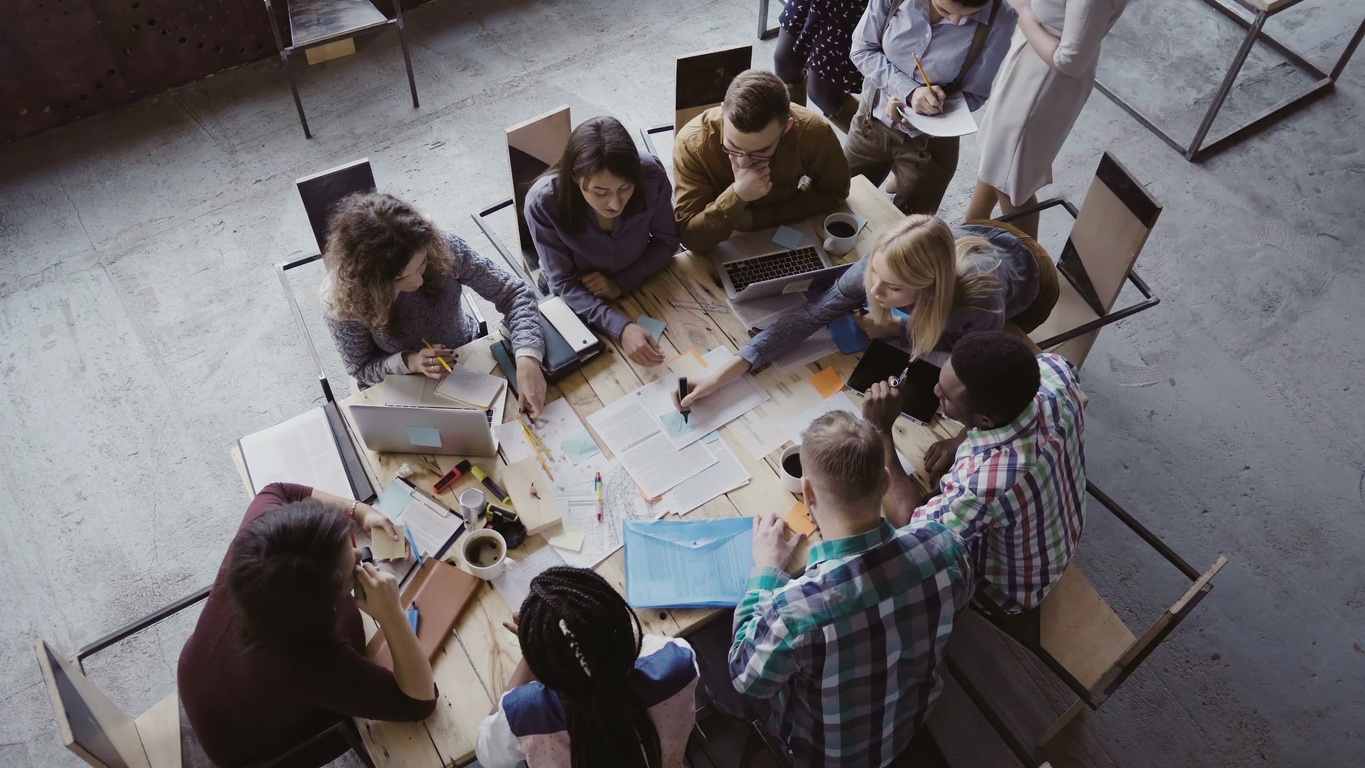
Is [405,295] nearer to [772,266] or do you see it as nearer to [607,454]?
[607,454]

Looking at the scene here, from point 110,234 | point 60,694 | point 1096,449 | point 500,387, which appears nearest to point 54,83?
point 110,234

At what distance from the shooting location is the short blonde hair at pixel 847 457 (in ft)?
6.32

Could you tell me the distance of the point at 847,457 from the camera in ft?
6.36

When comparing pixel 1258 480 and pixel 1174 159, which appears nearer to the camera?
pixel 1258 480

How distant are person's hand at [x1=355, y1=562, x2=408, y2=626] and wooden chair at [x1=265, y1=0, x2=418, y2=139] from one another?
315 centimetres

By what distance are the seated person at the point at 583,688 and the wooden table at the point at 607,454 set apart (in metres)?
0.14

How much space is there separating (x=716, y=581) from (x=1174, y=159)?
370 centimetres

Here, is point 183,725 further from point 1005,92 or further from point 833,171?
point 1005,92

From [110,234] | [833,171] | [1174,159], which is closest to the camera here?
[833,171]

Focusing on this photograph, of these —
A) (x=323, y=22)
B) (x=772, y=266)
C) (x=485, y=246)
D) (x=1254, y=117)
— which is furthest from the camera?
(x=1254, y=117)

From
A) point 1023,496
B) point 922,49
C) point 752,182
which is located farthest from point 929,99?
point 1023,496

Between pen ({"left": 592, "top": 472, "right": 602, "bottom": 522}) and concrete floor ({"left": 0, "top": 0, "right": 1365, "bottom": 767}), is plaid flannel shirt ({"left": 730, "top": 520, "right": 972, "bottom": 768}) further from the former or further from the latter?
concrete floor ({"left": 0, "top": 0, "right": 1365, "bottom": 767})

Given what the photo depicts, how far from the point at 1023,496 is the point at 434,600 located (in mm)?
1420

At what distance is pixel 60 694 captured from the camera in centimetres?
171
